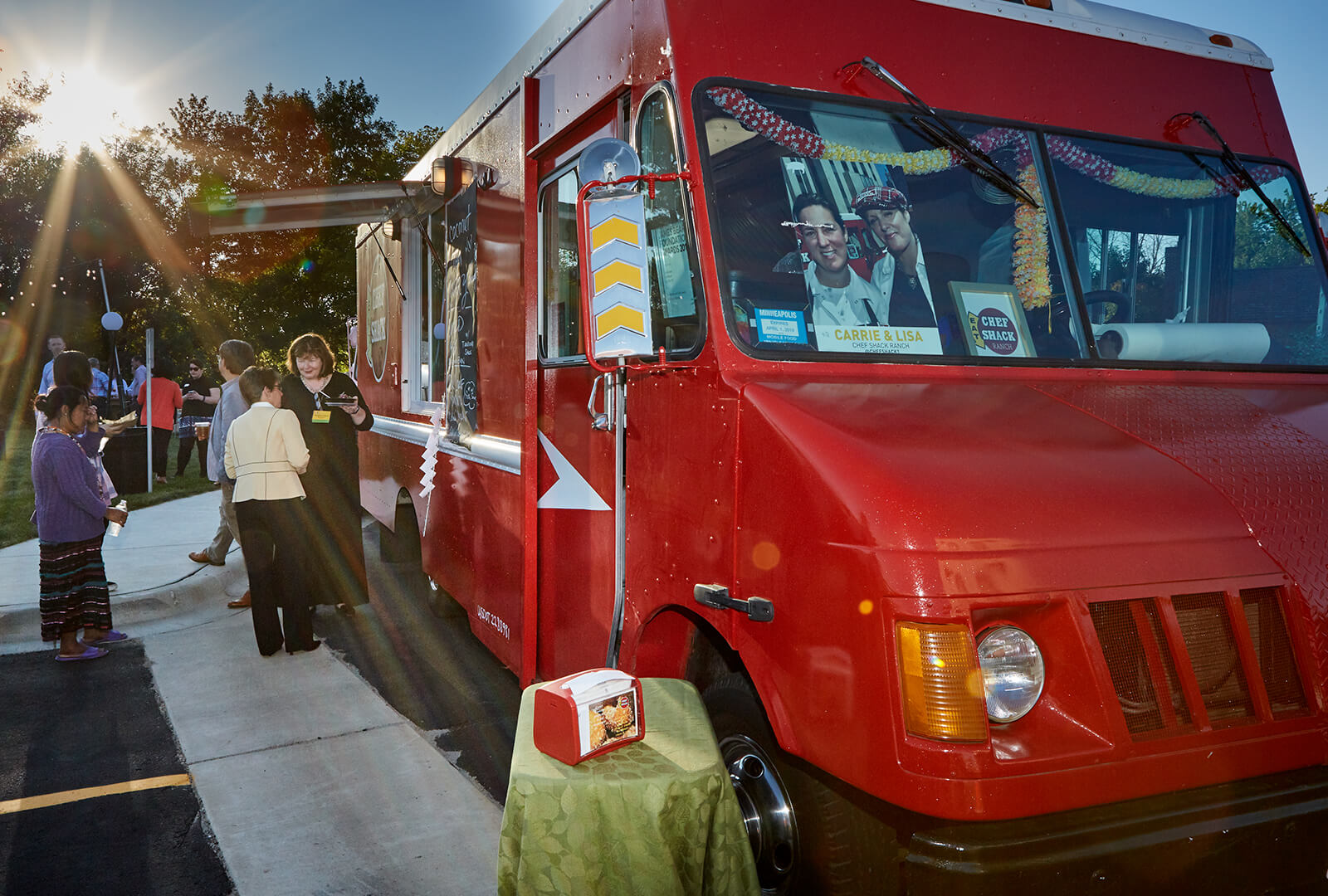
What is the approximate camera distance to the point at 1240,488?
2.36 metres

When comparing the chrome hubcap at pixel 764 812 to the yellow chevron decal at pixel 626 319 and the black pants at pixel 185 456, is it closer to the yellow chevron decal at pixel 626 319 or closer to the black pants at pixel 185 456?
the yellow chevron decal at pixel 626 319

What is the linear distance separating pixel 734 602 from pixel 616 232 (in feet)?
3.33

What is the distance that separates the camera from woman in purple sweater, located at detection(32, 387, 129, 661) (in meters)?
5.63

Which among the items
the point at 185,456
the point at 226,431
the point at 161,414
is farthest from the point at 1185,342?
the point at 185,456

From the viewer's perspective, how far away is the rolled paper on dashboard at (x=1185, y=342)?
311 cm

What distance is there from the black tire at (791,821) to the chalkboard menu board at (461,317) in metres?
2.62

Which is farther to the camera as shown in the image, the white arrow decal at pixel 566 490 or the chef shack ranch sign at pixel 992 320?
the white arrow decal at pixel 566 490

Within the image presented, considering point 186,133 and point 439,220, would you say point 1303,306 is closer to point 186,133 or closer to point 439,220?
point 439,220

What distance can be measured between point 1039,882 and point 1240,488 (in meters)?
1.06

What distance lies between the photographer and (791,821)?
2.53m

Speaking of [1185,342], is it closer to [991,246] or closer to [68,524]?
[991,246]

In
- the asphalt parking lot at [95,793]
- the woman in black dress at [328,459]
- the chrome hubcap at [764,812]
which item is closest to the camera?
the chrome hubcap at [764,812]

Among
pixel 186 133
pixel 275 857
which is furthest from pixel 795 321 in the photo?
pixel 186 133

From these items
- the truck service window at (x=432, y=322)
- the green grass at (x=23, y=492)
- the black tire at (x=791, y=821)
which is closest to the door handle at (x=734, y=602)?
the black tire at (x=791, y=821)
